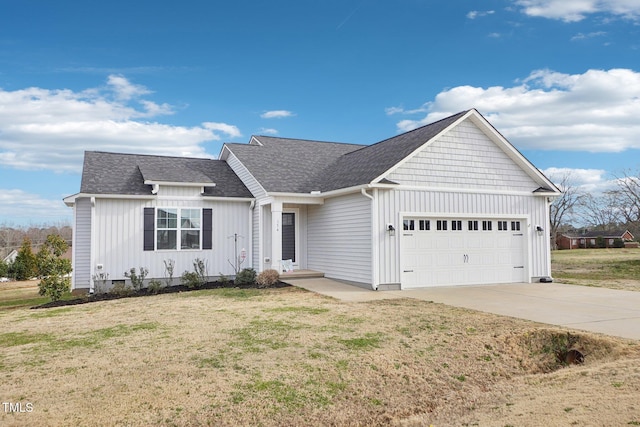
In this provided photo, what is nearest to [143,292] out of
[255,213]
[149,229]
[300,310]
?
[149,229]

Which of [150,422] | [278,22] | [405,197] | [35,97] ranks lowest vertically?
[150,422]

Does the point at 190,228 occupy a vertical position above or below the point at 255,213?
below

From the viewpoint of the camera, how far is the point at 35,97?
16.6 m

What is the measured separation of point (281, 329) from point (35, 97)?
14536mm

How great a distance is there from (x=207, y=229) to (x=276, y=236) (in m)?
2.77

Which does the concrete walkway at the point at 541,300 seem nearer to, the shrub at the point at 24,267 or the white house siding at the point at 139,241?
the white house siding at the point at 139,241

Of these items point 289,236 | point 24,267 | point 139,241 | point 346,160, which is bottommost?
point 24,267

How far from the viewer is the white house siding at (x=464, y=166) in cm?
1370

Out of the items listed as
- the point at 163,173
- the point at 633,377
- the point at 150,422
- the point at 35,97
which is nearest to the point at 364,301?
the point at 633,377

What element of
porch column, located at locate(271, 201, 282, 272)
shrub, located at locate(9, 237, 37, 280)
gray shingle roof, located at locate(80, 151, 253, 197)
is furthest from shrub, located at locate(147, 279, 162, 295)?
shrub, located at locate(9, 237, 37, 280)

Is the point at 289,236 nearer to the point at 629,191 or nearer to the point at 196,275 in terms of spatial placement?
the point at 196,275

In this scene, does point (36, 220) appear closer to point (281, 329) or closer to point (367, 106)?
point (367, 106)

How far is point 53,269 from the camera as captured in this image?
41.9 feet

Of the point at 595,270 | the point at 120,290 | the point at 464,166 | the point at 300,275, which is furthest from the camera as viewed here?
the point at 595,270
